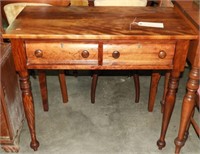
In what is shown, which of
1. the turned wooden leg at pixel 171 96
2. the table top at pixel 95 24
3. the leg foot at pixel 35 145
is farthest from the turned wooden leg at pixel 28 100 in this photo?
the turned wooden leg at pixel 171 96

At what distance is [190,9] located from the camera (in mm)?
1467

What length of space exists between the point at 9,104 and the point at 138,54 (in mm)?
819

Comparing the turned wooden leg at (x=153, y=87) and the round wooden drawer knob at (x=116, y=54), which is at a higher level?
the round wooden drawer knob at (x=116, y=54)

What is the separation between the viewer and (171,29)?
1.34 meters

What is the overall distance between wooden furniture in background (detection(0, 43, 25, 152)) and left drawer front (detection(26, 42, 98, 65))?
9.9 inches

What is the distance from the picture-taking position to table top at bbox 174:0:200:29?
4.38ft

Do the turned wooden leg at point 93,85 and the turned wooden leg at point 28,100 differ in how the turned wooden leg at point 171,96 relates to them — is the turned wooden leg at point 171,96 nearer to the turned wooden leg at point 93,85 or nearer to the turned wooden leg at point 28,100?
the turned wooden leg at point 93,85

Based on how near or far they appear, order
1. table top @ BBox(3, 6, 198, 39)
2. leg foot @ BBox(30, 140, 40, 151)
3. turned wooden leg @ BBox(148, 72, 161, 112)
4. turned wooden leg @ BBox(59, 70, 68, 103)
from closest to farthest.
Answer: table top @ BBox(3, 6, 198, 39)
leg foot @ BBox(30, 140, 40, 151)
turned wooden leg @ BBox(148, 72, 161, 112)
turned wooden leg @ BBox(59, 70, 68, 103)

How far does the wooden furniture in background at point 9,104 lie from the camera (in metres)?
1.52

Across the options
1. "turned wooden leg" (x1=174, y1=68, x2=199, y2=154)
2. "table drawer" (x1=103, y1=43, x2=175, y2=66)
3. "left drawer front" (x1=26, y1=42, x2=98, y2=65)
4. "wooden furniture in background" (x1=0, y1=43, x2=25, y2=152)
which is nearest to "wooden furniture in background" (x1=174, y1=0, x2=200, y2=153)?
"turned wooden leg" (x1=174, y1=68, x2=199, y2=154)

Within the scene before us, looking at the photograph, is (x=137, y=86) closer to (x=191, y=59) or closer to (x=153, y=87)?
(x=153, y=87)

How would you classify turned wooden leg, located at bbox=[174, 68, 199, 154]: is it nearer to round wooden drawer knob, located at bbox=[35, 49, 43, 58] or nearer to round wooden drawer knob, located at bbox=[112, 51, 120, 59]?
round wooden drawer knob, located at bbox=[112, 51, 120, 59]

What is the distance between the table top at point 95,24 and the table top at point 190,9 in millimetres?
43

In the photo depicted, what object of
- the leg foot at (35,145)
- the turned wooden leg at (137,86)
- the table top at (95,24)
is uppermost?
the table top at (95,24)
